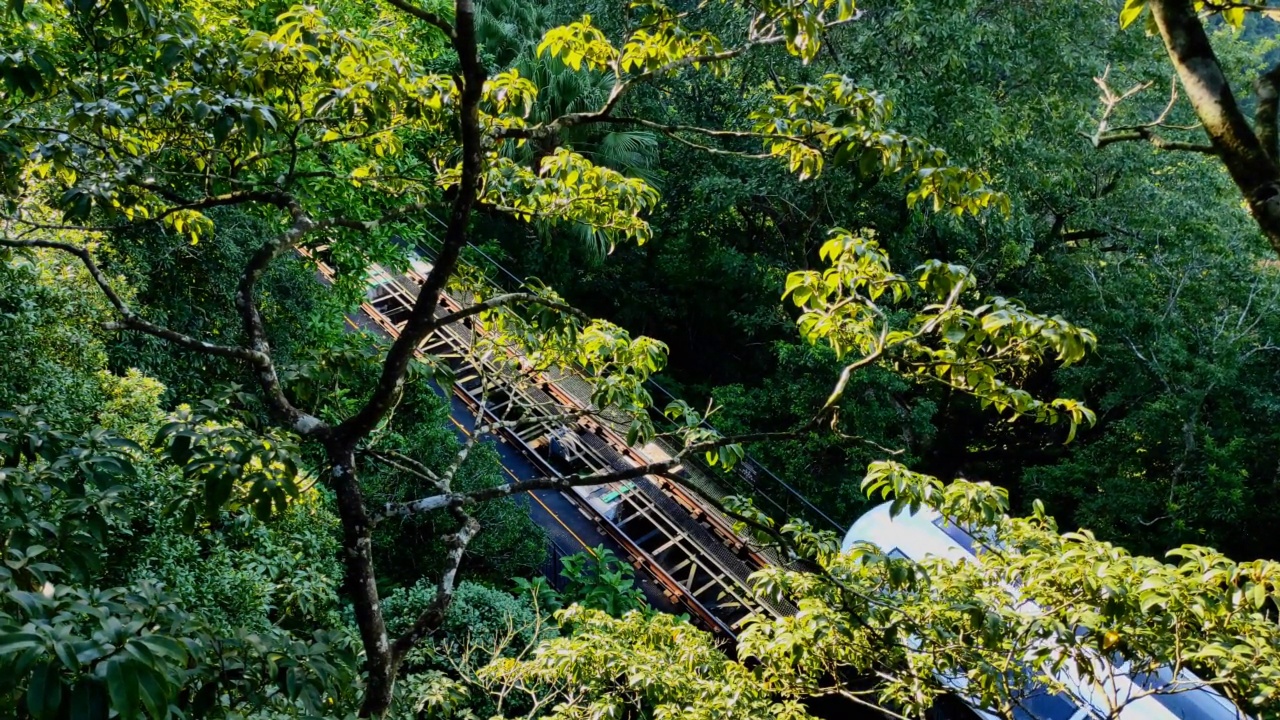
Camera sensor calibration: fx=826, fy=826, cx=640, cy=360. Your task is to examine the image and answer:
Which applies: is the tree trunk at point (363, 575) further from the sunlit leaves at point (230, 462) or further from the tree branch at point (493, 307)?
the tree branch at point (493, 307)

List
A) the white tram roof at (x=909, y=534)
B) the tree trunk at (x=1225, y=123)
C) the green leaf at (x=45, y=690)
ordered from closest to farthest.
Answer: the green leaf at (x=45, y=690)
the tree trunk at (x=1225, y=123)
the white tram roof at (x=909, y=534)

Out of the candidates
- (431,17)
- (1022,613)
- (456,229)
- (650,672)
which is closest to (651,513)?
(650,672)

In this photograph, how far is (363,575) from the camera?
273cm

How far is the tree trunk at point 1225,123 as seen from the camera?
5.66ft

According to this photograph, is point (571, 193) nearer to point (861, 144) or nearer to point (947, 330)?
point (861, 144)

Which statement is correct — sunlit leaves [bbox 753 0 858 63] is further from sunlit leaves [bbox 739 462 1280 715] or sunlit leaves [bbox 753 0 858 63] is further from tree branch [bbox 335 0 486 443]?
sunlit leaves [bbox 739 462 1280 715]

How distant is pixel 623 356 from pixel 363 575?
1.65 metres

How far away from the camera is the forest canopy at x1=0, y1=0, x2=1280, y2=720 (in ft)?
8.42

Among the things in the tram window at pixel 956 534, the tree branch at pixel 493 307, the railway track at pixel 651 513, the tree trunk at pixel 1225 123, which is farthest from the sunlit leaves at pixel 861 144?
the tram window at pixel 956 534

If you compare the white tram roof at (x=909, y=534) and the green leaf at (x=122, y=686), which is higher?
the green leaf at (x=122, y=686)

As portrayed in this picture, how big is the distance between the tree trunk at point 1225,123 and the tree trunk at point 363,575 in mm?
2514

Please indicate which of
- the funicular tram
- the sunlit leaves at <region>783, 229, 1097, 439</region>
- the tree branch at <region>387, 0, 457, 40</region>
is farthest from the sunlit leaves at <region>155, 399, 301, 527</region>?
the funicular tram

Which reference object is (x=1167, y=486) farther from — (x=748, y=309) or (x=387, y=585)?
(x=387, y=585)

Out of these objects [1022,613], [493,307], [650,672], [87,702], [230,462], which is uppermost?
[493,307]
